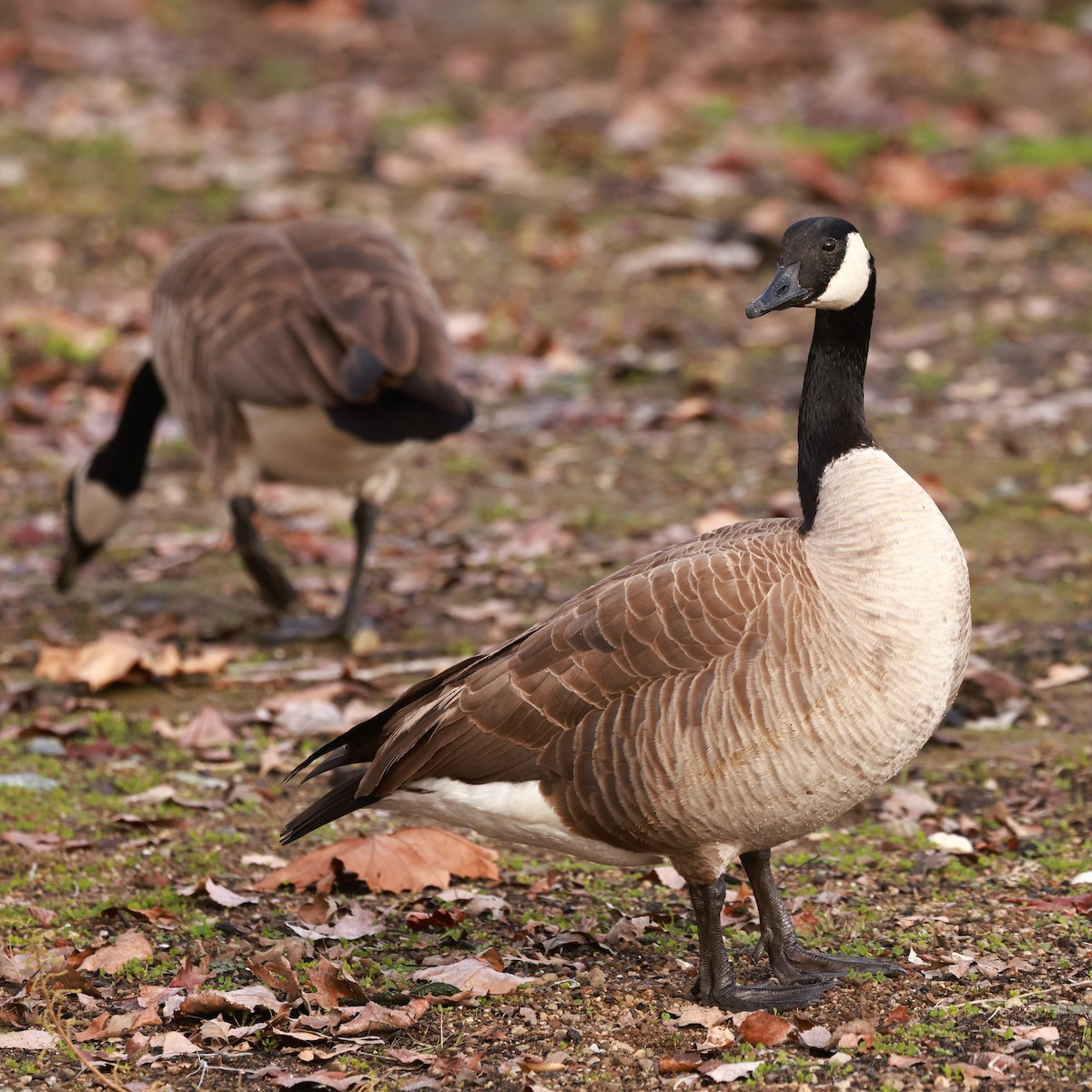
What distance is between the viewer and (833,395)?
164 inches

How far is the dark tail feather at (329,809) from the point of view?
4168 millimetres

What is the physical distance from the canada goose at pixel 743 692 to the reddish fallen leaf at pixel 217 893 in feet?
2.04

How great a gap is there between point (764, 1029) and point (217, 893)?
1.73 metres

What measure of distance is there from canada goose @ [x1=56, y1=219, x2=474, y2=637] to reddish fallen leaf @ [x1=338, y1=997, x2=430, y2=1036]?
2.82m

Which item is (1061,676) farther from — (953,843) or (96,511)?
(96,511)

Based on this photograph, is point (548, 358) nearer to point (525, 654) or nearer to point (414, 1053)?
point (525, 654)

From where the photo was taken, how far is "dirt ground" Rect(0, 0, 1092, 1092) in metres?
3.94

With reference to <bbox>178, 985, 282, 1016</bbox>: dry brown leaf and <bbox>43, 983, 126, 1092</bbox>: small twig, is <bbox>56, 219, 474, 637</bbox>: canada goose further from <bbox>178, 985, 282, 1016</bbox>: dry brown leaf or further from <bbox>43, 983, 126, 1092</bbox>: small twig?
<bbox>43, 983, 126, 1092</bbox>: small twig

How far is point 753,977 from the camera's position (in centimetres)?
425

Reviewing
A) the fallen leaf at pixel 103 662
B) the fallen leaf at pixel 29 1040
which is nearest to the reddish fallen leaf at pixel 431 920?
the fallen leaf at pixel 29 1040

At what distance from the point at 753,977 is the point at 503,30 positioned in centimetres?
1523

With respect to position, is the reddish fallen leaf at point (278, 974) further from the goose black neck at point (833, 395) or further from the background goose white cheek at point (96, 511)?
the background goose white cheek at point (96, 511)

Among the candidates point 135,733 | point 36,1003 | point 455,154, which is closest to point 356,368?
point 135,733

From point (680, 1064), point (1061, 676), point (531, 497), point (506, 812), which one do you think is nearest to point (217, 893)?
point (506, 812)
